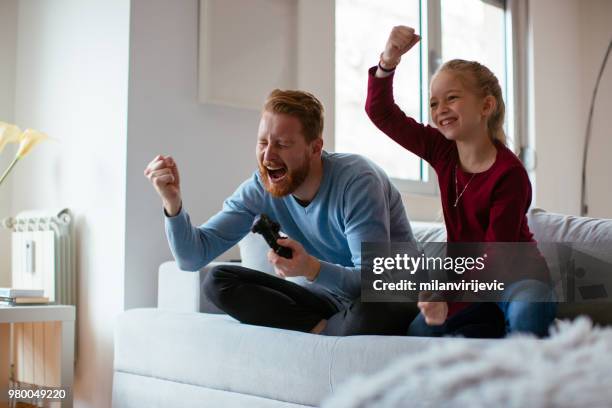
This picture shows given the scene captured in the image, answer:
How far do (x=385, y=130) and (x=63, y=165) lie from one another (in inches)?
51.8

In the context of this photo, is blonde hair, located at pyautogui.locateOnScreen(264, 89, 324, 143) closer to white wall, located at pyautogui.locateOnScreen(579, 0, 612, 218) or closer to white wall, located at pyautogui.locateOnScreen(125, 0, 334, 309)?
white wall, located at pyautogui.locateOnScreen(125, 0, 334, 309)

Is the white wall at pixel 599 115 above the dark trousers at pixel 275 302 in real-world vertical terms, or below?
above

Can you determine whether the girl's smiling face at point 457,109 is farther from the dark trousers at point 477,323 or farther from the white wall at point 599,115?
the white wall at point 599,115

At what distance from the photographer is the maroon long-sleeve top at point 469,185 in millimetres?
1393

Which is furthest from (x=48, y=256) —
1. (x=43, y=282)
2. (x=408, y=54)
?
(x=408, y=54)

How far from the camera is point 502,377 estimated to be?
17cm

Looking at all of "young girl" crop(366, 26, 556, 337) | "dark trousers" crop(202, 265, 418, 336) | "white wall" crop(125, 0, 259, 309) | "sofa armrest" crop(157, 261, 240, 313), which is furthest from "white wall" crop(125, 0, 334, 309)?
"young girl" crop(366, 26, 556, 337)

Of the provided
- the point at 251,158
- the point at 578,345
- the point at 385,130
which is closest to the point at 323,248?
the point at 385,130

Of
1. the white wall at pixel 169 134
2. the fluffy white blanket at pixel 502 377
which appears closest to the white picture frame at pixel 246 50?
the white wall at pixel 169 134

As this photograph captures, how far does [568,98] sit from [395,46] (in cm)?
311

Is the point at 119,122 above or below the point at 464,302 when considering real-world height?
above

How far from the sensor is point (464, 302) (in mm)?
1266

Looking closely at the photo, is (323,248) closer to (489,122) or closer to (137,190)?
(489,122)

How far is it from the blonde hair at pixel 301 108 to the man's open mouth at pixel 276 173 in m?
0.09
